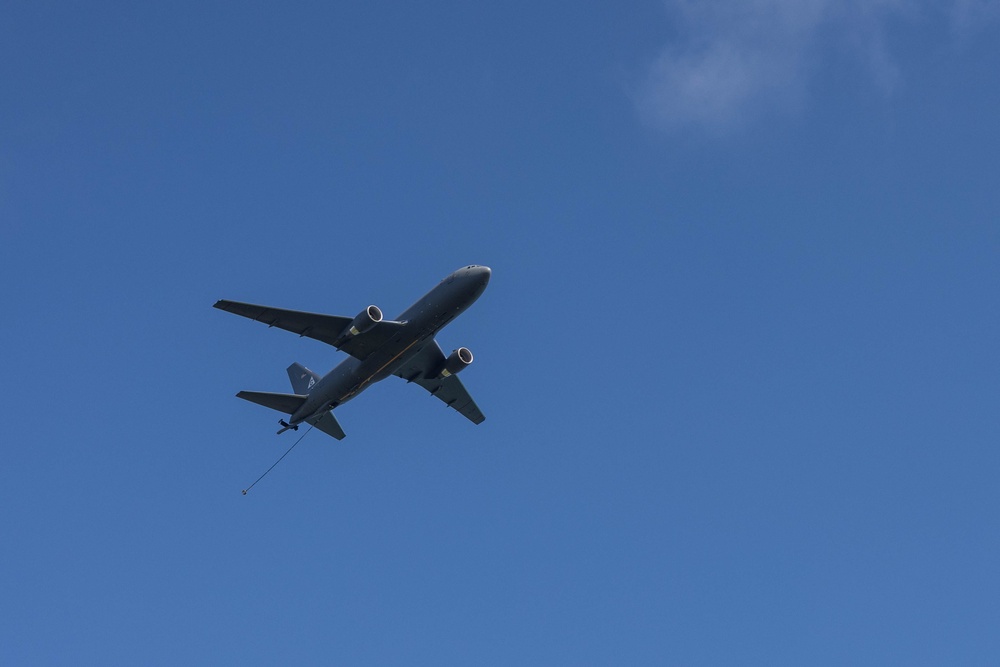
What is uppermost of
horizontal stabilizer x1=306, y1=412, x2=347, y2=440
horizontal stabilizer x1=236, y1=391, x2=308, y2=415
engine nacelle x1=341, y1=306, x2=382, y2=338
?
engine nacelle x1=341, y1=306, x2=382, y2=338

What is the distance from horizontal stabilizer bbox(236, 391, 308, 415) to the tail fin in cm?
176

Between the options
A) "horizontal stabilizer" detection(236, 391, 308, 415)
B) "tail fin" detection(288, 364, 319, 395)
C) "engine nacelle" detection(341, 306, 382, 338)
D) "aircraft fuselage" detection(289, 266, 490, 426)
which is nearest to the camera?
"aircraft fuselage" detection(289, 266, 490, 426)

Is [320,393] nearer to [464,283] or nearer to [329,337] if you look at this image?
[329,337]

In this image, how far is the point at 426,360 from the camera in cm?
6400

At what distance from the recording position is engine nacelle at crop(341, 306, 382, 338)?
56219mm

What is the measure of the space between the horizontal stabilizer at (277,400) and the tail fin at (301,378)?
1757 millimetres

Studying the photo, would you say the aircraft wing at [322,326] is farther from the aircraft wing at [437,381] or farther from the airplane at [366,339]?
the aircraft wing at [437,381]

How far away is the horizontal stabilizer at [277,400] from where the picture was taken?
61.5 m

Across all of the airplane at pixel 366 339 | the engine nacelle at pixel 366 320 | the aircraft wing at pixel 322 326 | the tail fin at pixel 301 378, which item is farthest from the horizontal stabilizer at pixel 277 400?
the engine nacelle at pixel 366 320

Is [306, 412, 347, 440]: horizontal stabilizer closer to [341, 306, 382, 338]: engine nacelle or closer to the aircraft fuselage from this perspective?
the aircraft fuselage

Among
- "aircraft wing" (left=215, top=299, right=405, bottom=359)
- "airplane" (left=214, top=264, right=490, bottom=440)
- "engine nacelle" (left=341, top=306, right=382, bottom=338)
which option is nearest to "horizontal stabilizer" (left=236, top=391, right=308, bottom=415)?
"airplane" (left=214, top=264, right=490, bottom=440)

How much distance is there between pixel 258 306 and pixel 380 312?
584 centimetres

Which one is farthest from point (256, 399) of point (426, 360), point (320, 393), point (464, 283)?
point (464, 283)

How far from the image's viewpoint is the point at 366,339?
57.1 meters
